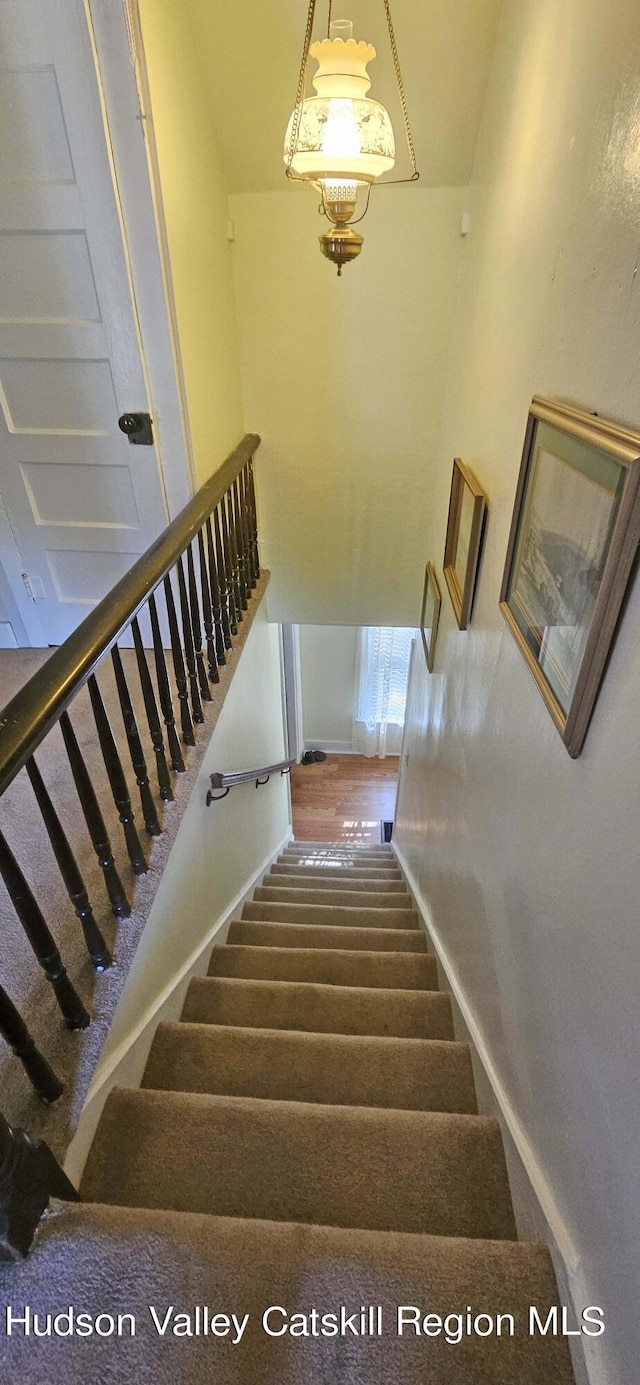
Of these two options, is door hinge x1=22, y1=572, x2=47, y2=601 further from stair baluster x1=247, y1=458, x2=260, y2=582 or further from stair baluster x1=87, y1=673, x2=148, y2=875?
stair baluster x1=87, y1=673, x2=148, y2=875

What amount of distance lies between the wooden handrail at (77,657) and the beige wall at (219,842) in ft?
2.32

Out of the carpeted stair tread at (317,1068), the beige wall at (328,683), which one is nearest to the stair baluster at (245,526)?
the carpeted stair tread at (317,1068)

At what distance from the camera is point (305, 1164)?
47.6 inches

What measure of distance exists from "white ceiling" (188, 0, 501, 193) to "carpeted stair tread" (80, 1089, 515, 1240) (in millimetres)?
3092

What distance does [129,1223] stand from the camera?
3.18 ft

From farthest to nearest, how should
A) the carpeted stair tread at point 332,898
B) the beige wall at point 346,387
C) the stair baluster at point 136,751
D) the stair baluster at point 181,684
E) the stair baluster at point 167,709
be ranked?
the carpeted stair tread at point 332,898
the beige wall at point 346,387
the stair baluster at point 181,684
the stair baluster at point 167,709
the stair baluster at point 136,751

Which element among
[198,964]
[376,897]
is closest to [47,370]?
[198,964]

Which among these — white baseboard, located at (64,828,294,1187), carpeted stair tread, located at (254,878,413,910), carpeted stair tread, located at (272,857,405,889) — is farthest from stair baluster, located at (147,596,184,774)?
carpeted stair tread, located at (272,857,405,889)

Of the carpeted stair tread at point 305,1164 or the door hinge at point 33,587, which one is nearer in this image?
the carpeted stair tread at point 305,1164

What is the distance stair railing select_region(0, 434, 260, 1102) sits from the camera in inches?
37.4

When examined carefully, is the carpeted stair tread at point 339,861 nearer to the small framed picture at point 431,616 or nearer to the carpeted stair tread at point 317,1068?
the small framed picture at point 431,616

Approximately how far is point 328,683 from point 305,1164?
198 inches

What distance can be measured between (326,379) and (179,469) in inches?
43.3

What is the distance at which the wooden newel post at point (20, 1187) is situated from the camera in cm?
89
